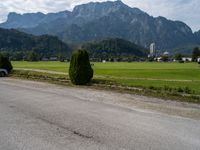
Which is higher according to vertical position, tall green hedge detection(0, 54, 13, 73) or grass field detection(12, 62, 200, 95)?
tall green hedge detection(0, 54, 13, 73)

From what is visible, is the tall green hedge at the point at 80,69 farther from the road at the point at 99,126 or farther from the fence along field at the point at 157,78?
the road at the point at 99,126

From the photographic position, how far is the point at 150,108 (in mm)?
14414

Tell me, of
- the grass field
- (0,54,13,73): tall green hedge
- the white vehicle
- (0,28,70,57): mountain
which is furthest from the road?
(0,28,70,57): mountain

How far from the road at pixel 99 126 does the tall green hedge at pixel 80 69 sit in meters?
11.3

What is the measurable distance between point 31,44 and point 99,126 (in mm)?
182033

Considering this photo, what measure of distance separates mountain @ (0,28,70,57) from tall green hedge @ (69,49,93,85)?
150067 millimetres

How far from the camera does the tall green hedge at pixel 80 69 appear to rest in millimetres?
27203

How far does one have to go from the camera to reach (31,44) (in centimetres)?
18812

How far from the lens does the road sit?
27.4ft

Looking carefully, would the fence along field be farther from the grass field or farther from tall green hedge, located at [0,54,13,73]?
tall green hedge, located at [0,54,13,73]

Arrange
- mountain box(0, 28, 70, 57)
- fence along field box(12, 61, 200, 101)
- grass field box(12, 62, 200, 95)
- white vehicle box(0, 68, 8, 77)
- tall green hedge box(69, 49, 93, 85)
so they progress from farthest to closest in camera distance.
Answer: mountain box(0, 28, 70, 57) < white vehicle box(0, 68, 8, 77) < tall green hedge box(69, 49, 93, 85) < grass field box(12, 62, 200, 95) < fence along field box(12, 61, 200, 101)

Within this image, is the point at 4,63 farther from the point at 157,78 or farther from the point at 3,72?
the point at 157,78

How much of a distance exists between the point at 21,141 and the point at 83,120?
10.5 ft

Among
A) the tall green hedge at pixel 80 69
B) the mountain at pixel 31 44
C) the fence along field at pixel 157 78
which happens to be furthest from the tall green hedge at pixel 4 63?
the mountain at pixel 31 44
